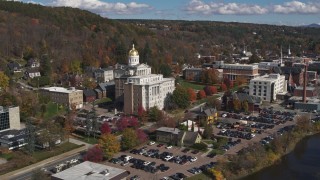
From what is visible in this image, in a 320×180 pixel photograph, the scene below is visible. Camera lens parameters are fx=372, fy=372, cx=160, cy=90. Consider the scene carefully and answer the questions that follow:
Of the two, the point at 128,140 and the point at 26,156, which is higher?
the point at 128,140

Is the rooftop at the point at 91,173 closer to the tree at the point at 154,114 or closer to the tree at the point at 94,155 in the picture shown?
the tree at the point at 94,155

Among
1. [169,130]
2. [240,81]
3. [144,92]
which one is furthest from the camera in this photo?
[240,81]

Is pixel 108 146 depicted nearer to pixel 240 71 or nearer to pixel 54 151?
pixel 54 151

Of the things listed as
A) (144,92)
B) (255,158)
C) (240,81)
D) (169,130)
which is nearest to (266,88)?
(240,81)

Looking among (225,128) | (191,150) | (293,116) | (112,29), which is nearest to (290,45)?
(112,29)

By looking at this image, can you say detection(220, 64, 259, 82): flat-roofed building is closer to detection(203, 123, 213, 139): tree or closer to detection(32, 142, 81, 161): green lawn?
detection(203, 123, 213, 139): tree

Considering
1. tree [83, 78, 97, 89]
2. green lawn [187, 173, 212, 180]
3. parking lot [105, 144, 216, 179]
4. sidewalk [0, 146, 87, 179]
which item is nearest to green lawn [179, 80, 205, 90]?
tree [83, 78, 97, 89]
